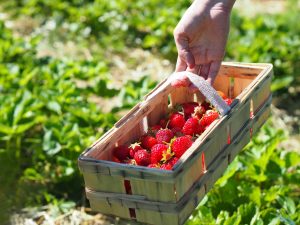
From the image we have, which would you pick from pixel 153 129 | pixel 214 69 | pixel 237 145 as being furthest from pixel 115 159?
pixel 214 69

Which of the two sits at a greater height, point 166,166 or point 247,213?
point 166,166

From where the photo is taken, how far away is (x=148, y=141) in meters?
2.22

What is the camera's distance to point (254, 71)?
2553mm

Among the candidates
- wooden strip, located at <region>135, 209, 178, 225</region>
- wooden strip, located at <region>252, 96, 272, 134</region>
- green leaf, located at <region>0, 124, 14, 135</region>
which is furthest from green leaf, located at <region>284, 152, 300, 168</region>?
green leaf, located at <region>0, 124, 14, 135</region>

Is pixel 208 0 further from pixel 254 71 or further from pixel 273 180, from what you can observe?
pixel 273 180

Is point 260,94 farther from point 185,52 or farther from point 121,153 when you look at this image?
point 121,153

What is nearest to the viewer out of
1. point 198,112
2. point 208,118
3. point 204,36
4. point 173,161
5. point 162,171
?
point 162,171

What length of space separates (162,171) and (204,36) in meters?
0.84

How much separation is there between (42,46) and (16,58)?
74 cm

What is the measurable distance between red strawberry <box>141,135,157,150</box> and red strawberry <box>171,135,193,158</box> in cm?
14

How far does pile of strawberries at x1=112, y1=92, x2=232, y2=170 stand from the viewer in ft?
6.77

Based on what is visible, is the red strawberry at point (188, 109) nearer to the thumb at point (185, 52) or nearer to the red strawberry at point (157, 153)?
the thumb at point (185, 52)

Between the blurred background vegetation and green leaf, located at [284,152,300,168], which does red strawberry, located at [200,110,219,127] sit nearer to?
the blurred background vegetation

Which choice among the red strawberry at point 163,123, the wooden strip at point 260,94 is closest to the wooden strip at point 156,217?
the red strawberry at point 163,123
